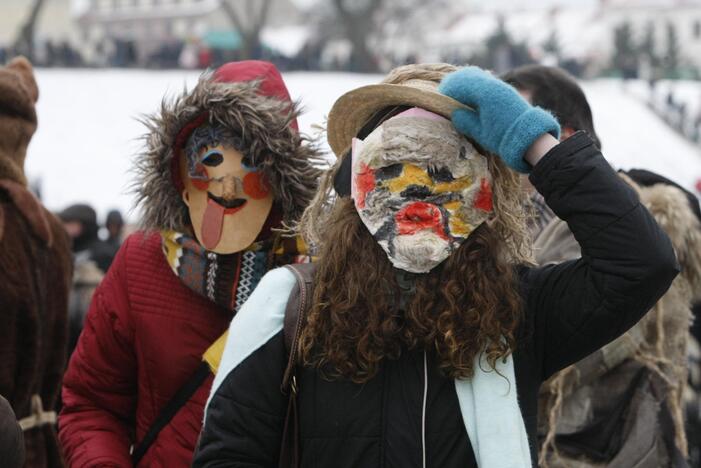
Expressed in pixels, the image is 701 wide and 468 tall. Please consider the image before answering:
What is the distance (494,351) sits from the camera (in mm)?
2379

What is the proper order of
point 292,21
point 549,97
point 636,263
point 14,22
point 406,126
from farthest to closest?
point 292,21 → point 14,22 → point 549,97 → point 406,126 → point 636,263

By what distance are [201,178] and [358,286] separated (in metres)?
0.91

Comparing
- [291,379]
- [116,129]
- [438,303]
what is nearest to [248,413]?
[291,379]

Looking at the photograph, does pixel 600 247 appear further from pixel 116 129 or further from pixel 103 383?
pixel 116 129

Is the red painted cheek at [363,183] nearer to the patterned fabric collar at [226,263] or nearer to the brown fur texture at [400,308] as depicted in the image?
the brown fur texture at [400,308]

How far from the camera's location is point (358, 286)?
7.84 ft

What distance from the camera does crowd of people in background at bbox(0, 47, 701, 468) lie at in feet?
7.69

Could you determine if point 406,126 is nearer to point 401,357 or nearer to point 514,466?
point 401,357

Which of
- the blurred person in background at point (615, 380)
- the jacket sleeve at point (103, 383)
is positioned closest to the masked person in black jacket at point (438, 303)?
the jacket sleeve at point (103, 383)

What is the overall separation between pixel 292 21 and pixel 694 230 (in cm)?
10400

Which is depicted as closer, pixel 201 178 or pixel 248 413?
pixel 248 413

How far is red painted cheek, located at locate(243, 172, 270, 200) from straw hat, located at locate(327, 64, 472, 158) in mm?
504

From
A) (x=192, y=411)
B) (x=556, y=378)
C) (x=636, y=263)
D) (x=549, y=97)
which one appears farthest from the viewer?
(x=549, y=97)

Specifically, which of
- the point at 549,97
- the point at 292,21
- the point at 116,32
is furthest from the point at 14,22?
the point at 549,97
